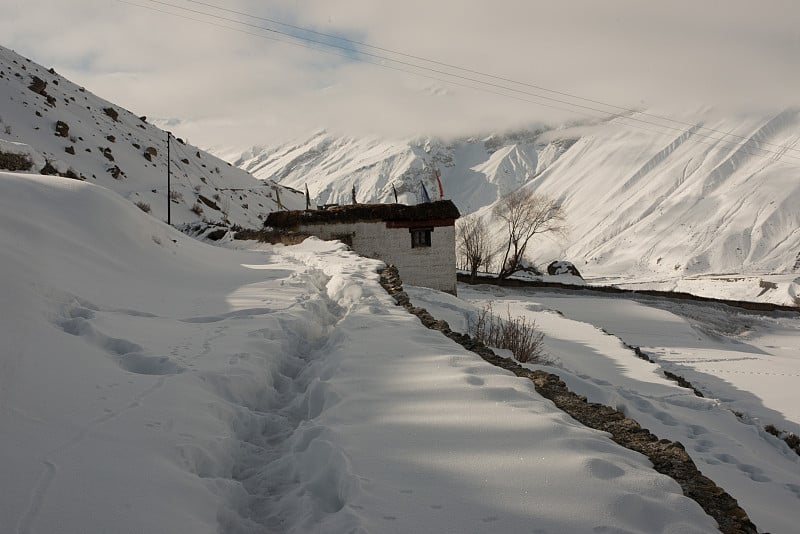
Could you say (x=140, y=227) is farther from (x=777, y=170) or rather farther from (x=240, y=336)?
(x=777, y=170)

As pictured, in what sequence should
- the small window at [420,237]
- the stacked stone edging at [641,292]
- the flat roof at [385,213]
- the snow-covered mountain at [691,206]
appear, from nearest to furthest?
the flat roof at [385,213]
the small window at [420,237]
the stacked stone edging at [641,292]
the snow-covered mountain at [691,206]

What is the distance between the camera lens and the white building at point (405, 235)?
1930cm

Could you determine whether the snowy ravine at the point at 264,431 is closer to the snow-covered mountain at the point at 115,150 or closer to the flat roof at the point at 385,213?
the flat roof at the point at 385,213

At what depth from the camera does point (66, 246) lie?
6.29 m

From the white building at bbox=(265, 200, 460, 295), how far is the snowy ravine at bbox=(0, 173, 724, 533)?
43.3ft

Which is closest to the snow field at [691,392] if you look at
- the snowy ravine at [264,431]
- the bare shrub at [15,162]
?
the snowy ravine at [264,431]

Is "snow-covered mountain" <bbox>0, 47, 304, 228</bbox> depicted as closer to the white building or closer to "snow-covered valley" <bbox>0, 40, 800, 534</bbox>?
the white building

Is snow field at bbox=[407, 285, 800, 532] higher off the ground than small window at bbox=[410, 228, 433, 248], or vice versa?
small window at bbox=[410, 228, 433, 248]

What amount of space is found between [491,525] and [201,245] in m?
11.3

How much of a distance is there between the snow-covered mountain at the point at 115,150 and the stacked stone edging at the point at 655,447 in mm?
21101

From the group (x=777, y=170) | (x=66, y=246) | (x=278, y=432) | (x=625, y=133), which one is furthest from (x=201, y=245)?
(x=625, y=133)

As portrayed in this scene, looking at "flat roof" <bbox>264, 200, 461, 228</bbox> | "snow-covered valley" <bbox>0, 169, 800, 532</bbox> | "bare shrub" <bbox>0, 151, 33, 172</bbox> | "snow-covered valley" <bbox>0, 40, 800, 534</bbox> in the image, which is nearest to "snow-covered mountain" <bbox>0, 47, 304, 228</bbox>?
"bare shrub" <bbox>0, 151, 33, 172</bbox>

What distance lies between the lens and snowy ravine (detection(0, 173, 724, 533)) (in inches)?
88.7

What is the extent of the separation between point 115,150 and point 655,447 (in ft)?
117
